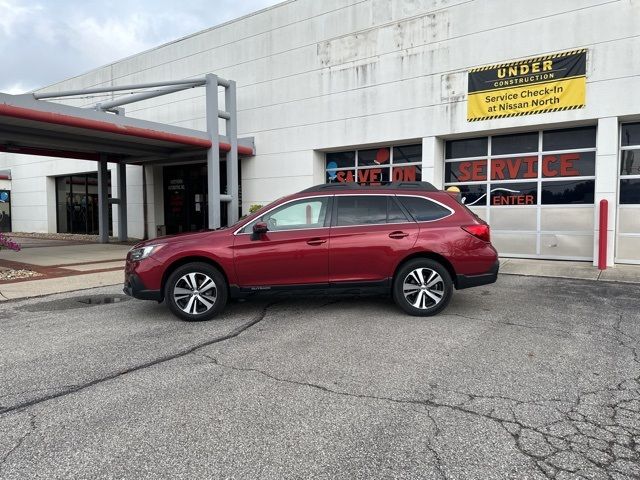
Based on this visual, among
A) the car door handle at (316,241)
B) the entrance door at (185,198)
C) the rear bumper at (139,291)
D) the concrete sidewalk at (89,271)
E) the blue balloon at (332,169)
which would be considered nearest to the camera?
the rear bumper at (139,291)

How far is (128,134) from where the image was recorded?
1309cm

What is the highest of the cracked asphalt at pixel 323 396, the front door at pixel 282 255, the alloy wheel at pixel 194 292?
the front door at pixel 282 255

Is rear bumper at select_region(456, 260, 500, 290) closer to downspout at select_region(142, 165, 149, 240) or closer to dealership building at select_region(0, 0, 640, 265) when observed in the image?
dealership building at select_region(0, 0, 640, 265)

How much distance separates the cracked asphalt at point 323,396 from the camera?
2775mm

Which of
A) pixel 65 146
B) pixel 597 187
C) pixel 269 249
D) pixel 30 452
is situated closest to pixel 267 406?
pixel 30 452

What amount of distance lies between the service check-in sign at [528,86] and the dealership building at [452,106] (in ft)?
0.09

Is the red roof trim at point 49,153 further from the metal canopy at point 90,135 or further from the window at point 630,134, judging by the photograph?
the window at point 630,134

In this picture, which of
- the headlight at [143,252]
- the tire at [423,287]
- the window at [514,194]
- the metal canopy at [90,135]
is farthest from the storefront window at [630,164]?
the metal canopy at [90,135]

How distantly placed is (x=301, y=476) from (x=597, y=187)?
11.0 metres

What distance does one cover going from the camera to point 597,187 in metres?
11.0

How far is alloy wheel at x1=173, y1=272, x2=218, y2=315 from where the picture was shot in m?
6.02

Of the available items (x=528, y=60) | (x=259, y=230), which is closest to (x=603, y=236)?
(x=528, y=60)

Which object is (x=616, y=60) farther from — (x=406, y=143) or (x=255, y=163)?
(x=255, y=163)

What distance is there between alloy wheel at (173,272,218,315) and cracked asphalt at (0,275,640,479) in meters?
0.32
